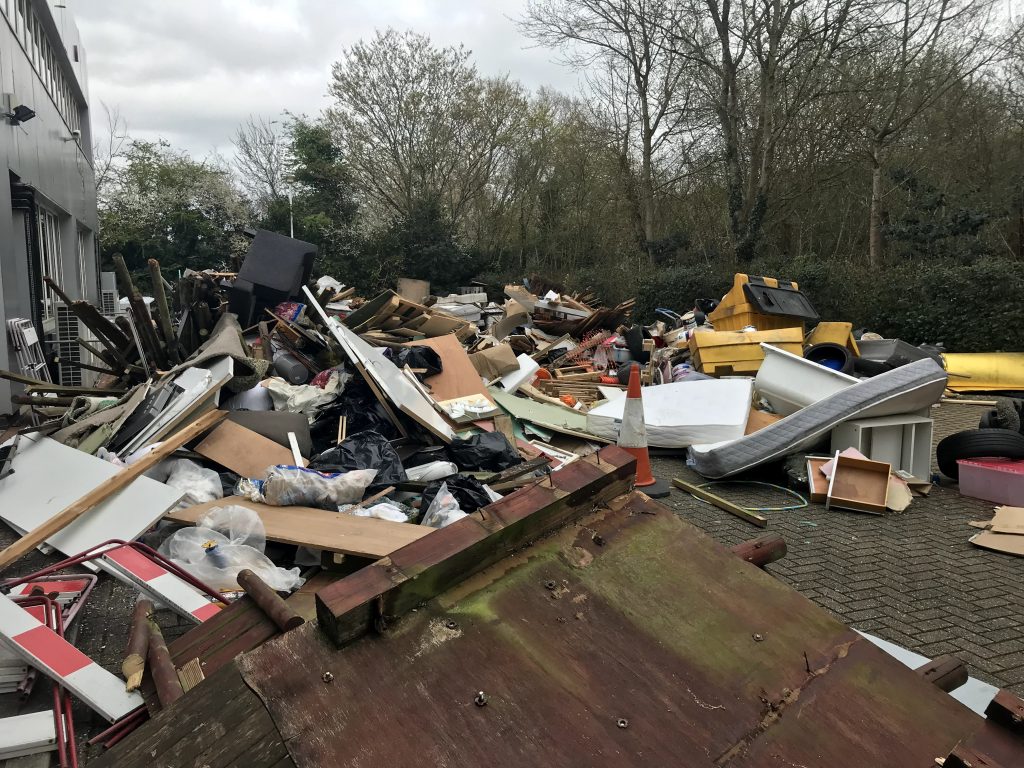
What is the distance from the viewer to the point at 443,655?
129cm

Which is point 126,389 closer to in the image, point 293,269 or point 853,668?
point 293,269

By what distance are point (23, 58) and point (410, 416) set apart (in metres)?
8.74

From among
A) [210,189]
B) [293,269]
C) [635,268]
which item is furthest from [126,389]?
[210,189]

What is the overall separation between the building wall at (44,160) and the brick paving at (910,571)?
7.50 m

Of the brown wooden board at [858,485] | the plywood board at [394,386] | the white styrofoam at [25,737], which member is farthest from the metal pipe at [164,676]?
the brown wooden board at [858,485]

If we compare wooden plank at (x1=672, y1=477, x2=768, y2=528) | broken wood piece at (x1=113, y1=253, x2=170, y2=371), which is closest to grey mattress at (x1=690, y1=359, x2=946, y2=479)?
wooden plank at (x1=672, y1=477, x2=768, y2=528)

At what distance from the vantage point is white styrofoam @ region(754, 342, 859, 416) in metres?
6.09

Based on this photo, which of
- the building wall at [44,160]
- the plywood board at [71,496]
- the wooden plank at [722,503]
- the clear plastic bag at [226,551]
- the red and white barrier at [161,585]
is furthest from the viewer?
the building wall at [44,160]

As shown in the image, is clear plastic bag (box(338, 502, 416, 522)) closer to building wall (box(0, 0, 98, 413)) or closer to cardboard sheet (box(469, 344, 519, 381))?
cardboard sheet (box(469, 344, 519, 381))

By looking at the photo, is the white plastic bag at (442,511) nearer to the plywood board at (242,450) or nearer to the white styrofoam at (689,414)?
the plywood board at (242,450)

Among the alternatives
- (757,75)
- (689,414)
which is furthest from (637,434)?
(757,75)

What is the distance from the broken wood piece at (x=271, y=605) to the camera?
4.47 ft

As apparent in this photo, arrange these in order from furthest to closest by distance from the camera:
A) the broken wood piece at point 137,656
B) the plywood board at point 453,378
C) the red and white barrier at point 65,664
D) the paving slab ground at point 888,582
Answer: the plywood board at point 453,378, the paving slab ground at point 888,582, the red and white barrier at point 65,664, the broken wood piece at point 137,656

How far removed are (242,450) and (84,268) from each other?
13926mm
